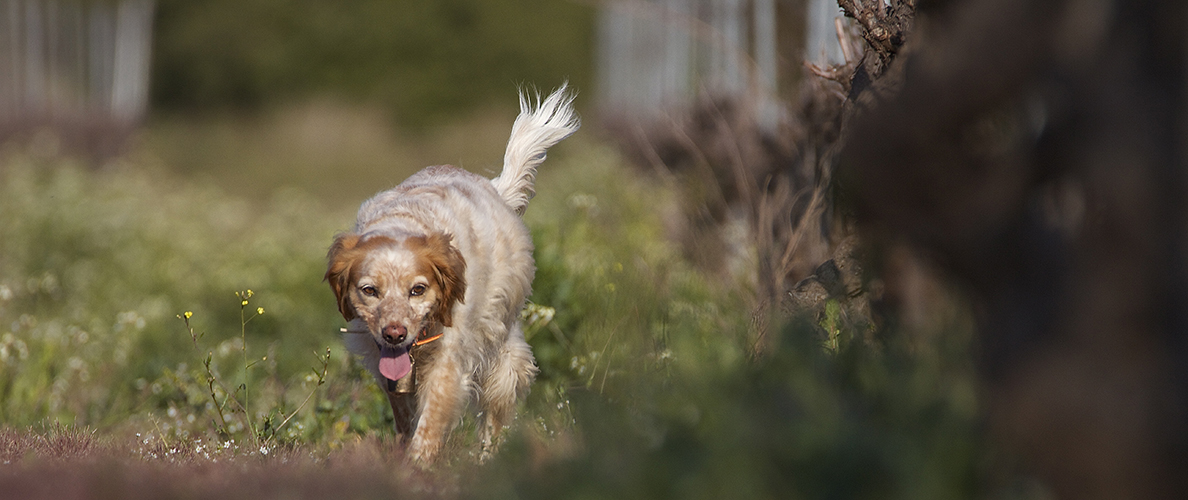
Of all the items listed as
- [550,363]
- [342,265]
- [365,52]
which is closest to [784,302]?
[342,265]

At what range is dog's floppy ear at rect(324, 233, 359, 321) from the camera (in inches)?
136

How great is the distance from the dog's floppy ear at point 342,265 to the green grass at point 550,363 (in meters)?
0.27

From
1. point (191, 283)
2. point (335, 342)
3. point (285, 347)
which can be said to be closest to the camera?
point (335, 342)

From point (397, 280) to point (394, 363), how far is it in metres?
0.27

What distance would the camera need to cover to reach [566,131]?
15.1 ft

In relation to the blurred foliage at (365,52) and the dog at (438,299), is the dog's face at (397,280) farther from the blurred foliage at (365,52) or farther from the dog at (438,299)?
the blurred foliage at (365,52)

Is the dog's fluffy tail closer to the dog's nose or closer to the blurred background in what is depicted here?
the blurred background

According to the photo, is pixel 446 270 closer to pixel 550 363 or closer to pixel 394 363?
pixel 394 363

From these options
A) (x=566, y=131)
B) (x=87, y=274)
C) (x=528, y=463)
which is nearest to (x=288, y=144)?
(x=87, y=274)

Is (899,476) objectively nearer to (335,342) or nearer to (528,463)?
(528,463)

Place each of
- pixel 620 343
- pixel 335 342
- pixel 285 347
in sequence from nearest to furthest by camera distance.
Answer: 1. pixel 620 343
2. pixel 335 342
3. pixel 285 347

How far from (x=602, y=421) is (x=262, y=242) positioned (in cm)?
682

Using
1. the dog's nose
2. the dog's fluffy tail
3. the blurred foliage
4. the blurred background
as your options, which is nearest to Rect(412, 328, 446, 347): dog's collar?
the dog's nose

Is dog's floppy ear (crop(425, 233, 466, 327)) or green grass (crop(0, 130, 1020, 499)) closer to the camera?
green grass (crop(0, 130, 1020, 499))
